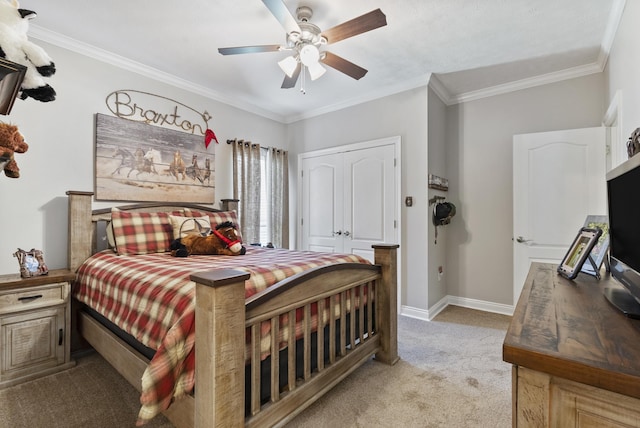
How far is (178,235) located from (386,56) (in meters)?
2.54

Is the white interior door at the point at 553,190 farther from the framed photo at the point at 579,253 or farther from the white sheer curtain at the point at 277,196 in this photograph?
the white sheer curtain at the point at 277,196

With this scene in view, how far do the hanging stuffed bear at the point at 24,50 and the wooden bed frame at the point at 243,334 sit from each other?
0.72 meters

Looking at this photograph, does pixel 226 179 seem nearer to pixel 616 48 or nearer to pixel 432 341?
pixel 432 341

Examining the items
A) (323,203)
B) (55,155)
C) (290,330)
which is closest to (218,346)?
(290,330)

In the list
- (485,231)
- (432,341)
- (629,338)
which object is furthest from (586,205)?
(629,338)

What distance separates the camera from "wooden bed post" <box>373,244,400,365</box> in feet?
7.26

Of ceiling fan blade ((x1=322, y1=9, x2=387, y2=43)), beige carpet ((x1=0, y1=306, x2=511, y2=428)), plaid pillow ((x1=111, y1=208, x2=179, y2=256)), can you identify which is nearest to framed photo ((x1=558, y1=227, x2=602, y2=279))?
beige carpet ((x1=0, y1=306, x2=511, y2=428))

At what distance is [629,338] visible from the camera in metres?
0.77

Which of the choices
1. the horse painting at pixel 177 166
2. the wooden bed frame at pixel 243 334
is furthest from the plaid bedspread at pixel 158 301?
the horse painting at pixel 177 166

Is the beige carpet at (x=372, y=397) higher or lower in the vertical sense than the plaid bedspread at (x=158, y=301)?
lower

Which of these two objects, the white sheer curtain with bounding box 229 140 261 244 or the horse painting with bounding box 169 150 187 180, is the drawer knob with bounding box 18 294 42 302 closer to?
the horse painting with bounding box 169 150 187 180

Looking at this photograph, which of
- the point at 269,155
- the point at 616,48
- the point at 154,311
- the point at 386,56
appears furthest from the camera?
the point at 269,155

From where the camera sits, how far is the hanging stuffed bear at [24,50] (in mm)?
713

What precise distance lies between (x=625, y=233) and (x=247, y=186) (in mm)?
3452
